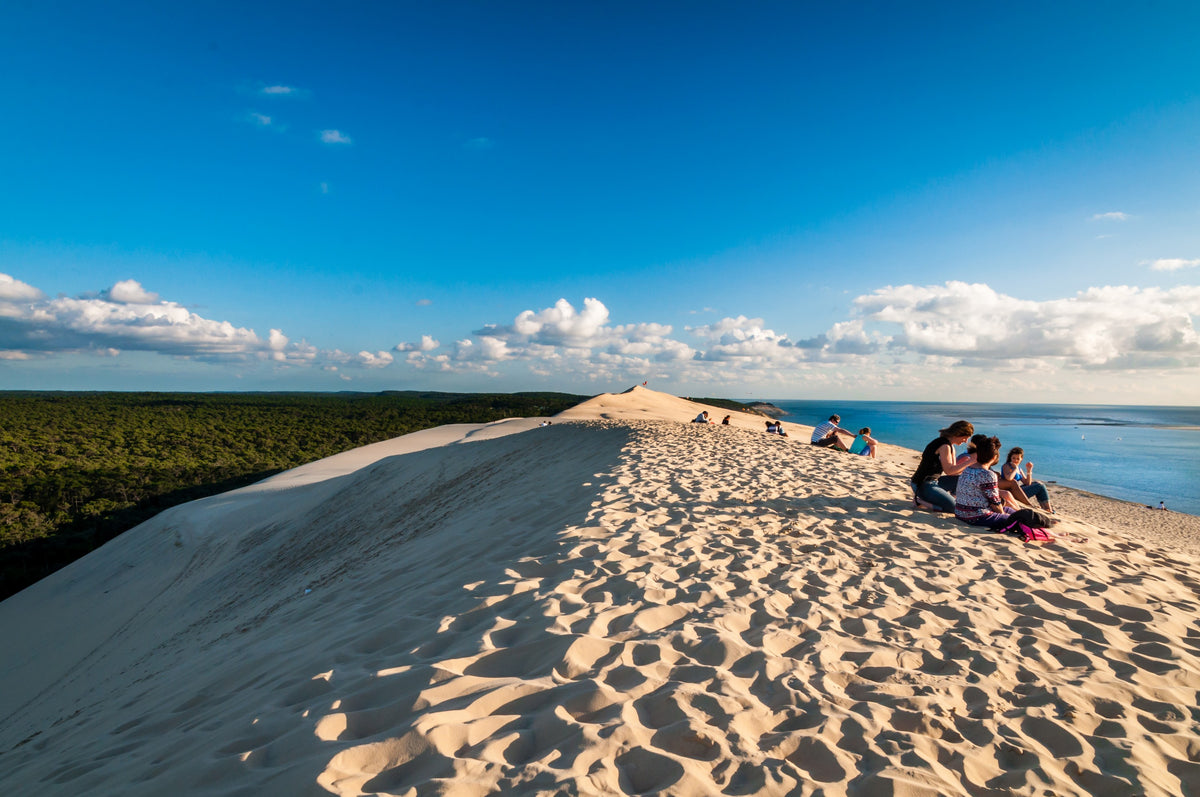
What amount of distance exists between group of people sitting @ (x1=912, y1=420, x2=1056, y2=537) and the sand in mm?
294

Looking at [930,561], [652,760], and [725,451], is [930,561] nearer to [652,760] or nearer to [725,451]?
[652,760]

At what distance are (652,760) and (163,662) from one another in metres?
7.01

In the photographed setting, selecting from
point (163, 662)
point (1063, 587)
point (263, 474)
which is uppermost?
point (1063, 587)

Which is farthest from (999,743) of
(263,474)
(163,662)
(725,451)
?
(263,474)

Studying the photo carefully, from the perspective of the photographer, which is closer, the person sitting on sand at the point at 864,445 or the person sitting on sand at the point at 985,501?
the person sitting on sand at the point at 985,501

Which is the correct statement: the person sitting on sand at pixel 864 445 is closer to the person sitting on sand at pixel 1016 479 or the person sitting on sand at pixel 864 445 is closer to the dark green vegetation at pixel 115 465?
the person sitting on sand at pixel 1016 479

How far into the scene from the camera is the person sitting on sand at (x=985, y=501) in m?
5.98

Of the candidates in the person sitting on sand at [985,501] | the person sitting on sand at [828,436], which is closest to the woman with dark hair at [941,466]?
the person sitting on sand at [985,501]

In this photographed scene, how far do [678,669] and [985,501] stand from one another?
17.3 ft

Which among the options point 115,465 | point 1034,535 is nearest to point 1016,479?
point 1034,535

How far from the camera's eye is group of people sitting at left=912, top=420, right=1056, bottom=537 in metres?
6.11

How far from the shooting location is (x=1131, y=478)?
111 ft

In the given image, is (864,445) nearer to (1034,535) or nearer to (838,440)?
(838,440)

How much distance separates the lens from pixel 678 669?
3076 mm
